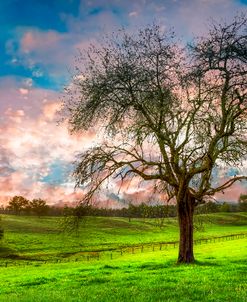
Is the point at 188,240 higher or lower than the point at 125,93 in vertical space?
lower

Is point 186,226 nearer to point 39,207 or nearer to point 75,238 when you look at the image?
point 75,238

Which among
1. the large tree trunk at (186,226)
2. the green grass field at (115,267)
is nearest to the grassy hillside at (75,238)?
the green grass field at (115,267)

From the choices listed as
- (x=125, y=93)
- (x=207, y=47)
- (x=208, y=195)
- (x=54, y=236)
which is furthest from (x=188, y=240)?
(x=54, y=236)

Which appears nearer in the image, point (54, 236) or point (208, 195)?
point (208, 195)

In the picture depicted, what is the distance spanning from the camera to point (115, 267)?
107 feet

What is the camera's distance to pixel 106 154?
92.7 ft

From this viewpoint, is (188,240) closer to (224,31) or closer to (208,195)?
(208,195)

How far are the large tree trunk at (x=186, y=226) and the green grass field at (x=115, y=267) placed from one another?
0.95 metres

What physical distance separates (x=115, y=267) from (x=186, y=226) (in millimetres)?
6267

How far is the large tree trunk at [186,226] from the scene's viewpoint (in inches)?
1222

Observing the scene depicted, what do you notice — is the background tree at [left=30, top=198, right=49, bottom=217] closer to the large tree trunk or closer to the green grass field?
the green grass field

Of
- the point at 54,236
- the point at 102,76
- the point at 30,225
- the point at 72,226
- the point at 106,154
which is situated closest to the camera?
the point at 72,226

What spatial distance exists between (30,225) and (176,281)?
12587 centimetres

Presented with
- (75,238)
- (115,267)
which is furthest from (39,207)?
(115,267)
